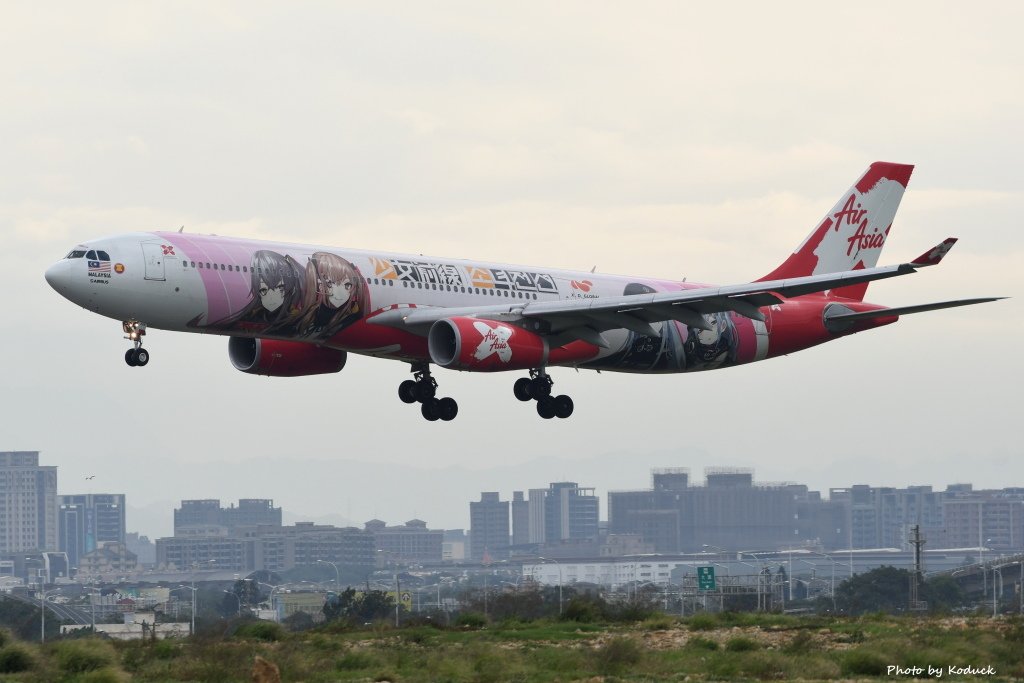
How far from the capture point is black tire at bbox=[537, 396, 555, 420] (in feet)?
186

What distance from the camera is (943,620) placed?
5203 centimetres

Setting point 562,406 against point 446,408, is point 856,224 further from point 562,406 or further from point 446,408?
point 446,408

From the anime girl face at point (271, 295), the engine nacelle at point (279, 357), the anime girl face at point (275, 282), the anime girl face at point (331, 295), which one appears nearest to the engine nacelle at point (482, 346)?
the anime girl face at point (331, 295)

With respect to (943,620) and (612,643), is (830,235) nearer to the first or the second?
(943,620)

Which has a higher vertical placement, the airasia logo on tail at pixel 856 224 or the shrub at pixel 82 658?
the airasia logo on tail at pixel 856 224

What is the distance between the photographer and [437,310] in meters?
52.5

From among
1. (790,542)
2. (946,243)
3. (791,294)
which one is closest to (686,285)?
(791,294)

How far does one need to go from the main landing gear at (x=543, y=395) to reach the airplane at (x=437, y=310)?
0.05 m

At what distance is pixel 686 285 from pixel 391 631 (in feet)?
59.4

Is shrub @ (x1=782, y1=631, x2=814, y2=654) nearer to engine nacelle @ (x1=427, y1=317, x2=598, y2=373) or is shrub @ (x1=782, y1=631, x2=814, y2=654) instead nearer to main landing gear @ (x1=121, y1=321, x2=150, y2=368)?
engine nacelle @ (x1=427, y1=317, x2=598, y2=373)

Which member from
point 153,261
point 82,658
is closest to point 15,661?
point 82,658

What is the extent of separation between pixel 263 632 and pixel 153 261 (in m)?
11.7

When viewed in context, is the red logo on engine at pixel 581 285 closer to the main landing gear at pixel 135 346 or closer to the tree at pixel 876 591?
the main landing gear at pixel 135 346

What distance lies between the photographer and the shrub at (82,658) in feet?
125
